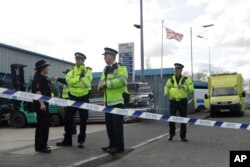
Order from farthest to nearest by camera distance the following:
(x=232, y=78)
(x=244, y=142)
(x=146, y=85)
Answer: (x=232, y=78)
(x=146, y=85)
(x=244, y=142)

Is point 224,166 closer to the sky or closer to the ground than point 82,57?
closer to the ground

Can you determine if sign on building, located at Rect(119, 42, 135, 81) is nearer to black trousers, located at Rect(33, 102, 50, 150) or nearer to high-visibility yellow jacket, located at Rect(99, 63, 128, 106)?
high-visibility yellow jacket, located at Rect(99, 63, 128, 106)

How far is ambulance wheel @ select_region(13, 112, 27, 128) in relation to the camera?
18.4 meters

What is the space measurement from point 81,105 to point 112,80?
82cm

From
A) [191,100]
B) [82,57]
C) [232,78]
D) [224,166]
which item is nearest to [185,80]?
[82,57]

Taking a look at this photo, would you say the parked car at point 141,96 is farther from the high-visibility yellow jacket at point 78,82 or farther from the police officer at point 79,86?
the high-visibility yellow jacket at point 78,82

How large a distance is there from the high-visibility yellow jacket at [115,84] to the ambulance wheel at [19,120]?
10.7 metres

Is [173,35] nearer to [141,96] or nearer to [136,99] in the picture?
[141,96]

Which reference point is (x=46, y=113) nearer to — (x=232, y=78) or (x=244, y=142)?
Result: (x=244, y=142)

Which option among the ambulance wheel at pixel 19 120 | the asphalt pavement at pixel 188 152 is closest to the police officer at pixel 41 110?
the asphalt pavement at pixel 188 152

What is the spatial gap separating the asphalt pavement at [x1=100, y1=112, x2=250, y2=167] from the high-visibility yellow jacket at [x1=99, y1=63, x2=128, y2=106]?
1.19m

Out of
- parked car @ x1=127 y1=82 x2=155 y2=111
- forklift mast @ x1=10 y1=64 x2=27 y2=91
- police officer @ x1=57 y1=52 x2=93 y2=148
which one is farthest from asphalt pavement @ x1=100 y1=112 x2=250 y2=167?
forklift mast @ x1=10 y1=64 x2=27 y2=91

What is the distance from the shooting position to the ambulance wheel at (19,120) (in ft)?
60.4

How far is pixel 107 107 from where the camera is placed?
27.7 feet
